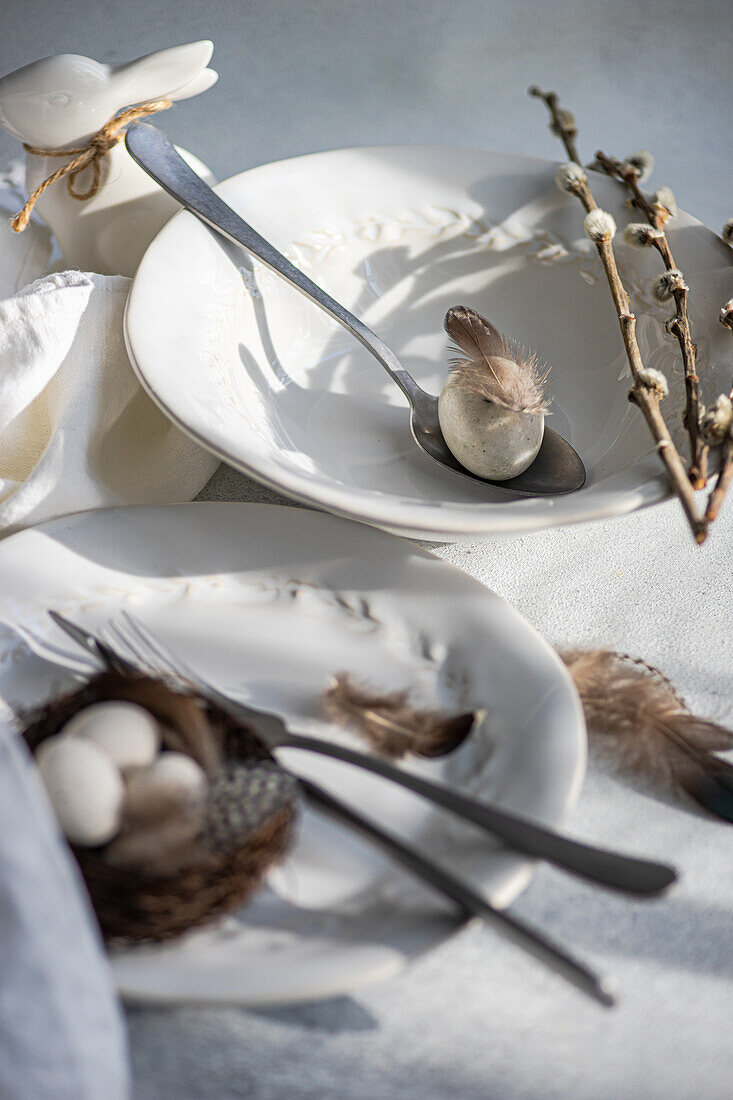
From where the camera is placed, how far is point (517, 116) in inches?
34.8

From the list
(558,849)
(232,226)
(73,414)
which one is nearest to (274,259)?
(232,226)

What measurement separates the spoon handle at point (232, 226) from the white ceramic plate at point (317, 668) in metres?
0.13

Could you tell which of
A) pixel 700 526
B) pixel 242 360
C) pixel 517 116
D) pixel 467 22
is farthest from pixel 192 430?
pixel 467 22

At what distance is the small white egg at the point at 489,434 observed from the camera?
0.43 m

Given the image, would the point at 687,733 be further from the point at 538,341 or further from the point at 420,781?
the point at 538,341

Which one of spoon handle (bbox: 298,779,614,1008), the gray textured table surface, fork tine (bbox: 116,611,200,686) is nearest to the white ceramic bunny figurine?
the gray textured table surface

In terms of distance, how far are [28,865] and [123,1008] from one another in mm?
84

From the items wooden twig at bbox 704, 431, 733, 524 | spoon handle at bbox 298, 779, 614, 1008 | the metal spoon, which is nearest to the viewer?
spoon handle at bbox 298, 779, 614, 1008

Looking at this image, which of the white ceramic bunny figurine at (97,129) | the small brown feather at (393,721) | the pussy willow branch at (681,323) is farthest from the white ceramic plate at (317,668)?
the white ceramic bunny figurine at (97,129)

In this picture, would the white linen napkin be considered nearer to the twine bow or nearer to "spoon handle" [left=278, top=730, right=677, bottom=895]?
the twine bow

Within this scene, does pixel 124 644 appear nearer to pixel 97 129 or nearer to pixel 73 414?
pixel 73 414

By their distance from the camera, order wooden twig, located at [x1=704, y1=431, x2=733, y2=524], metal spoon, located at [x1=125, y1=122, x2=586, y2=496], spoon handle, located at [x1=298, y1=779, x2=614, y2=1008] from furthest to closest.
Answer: metal spoon, located at [x1=125, y1=122, x2=586, y2=496]
wooden twig, located at [x1=704, y1=431, x2=733, y2=524]
spoon handle, located at [x1=298, y1=779, x2=614, y2=1008]

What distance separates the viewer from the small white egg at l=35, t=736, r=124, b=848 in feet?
0.87

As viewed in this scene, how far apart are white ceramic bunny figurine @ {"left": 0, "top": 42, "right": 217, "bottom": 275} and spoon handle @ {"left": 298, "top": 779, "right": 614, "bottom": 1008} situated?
0.37 metres
